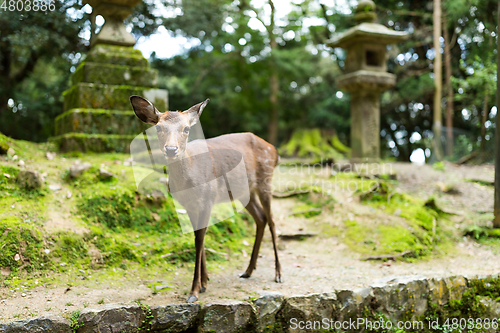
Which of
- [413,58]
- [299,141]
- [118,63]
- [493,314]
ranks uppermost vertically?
[413,58]

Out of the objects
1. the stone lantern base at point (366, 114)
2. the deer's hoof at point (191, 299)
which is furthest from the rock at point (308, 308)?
the stone lantern base at point (366, 114)

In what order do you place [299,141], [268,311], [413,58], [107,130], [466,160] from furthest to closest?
[413,58] → [299,141] → [466,160] → [107,130] → [268,311]

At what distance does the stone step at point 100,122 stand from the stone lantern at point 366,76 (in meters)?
5.02

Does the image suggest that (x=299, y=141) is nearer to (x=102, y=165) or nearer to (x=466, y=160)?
(x=466, y=160)

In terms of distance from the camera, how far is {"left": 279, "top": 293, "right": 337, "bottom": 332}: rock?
3.50m

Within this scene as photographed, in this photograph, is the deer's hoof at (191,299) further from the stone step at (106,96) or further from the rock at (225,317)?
the stone step at (106,96)

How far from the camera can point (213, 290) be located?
3674mm

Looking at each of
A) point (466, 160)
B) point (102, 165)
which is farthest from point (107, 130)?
point (466, 160)

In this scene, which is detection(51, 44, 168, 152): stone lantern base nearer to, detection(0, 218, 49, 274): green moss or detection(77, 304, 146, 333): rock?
detection(0, 218, 49, 274): green moss

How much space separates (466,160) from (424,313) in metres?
8.48

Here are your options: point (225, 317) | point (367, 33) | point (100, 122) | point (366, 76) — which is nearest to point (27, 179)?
point (100, 122)

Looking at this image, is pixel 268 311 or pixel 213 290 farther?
pixel 213 290

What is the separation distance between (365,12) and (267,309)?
305 inches

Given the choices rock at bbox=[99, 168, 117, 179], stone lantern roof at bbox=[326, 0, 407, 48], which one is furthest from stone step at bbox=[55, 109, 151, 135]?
stone lantern roof at bbox=[326, 0, 407, 48]
